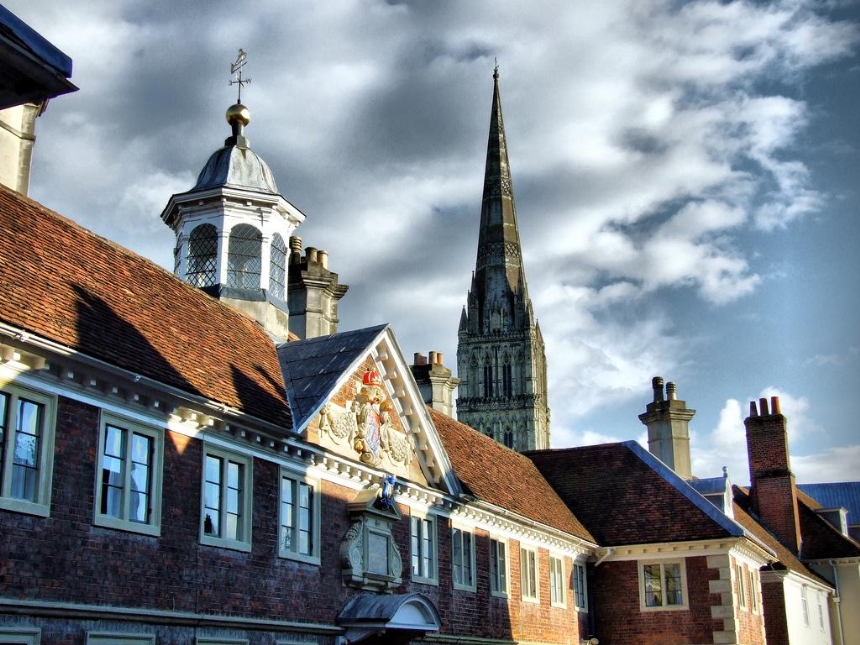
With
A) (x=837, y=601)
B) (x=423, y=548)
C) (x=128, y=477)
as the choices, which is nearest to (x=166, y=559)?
(x=128, y=477)

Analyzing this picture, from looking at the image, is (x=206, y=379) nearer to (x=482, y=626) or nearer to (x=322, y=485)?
(x=322, y=485)

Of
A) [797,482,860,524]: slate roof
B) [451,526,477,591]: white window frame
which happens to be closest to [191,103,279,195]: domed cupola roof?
[451,526,477,591]: white window frame

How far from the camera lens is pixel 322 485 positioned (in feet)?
64.9

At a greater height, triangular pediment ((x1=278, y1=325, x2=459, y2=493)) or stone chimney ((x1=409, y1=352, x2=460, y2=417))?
stone chimney ((x1=409, y1=352, x2=460, y2=417))

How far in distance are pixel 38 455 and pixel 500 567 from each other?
14.9m

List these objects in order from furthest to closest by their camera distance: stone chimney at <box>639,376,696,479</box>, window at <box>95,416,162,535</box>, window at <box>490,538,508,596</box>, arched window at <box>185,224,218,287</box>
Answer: stone chimney at <box>639,376,696,479</box> → window at <box>490,538,508,596</box> → arched window at <box>185,224,218,287</box> → window at <box>95,416,162,535</box>

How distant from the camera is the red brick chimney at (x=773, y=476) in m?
44.3

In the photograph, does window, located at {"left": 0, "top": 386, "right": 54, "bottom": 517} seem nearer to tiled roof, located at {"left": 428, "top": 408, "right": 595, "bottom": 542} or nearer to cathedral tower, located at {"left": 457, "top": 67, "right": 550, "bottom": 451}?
tiled roof, located at {"left": 428, "top": 408, "right": 595, "bottom": 542}

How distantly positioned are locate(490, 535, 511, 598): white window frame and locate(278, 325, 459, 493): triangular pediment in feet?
10.2

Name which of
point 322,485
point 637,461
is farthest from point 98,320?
point 637,461

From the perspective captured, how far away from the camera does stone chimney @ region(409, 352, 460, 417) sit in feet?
116

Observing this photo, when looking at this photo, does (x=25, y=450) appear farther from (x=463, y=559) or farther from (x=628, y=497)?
(x=628, y=497)

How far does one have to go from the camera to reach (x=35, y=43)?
6617 millimetres

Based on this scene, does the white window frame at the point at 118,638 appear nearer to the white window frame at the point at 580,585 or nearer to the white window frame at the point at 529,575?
the white window frame at the point at 529,575
